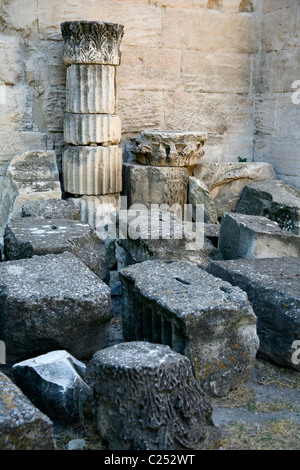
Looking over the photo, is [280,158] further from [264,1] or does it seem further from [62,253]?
[62,253]

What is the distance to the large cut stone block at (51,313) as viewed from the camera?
10.3 feet

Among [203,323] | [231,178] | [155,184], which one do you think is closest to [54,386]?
[203,323]

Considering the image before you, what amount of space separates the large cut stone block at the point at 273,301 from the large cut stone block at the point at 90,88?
95.4 inches

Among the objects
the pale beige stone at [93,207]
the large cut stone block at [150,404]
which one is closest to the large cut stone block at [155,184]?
the pale beige stone at [93,207]

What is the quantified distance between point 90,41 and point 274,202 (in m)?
2.50

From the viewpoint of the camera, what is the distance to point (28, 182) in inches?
216

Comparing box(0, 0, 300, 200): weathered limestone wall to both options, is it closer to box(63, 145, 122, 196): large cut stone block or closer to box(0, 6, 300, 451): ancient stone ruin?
box(0, 6, 300, 451): ancient stone ruin

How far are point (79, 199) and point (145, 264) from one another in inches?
85.6

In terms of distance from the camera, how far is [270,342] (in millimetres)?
3520

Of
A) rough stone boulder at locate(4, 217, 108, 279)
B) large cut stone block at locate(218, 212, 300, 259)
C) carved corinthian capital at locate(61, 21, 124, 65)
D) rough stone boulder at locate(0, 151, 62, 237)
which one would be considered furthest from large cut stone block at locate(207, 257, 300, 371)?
carved corinthian capital at locate(61, 21, 124, 65)

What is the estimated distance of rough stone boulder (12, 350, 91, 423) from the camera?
9.04ft

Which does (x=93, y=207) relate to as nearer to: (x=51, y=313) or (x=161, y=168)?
(x=161, y=168)

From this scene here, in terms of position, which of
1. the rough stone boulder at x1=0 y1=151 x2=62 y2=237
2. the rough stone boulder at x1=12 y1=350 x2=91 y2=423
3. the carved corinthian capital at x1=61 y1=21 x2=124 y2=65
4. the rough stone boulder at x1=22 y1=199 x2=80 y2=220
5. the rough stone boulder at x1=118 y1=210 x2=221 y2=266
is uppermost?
the carved corinthian capital at x1=61 y1=21 x2=124 y2=65
